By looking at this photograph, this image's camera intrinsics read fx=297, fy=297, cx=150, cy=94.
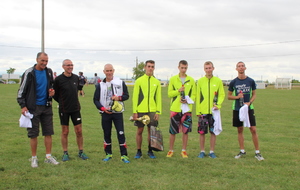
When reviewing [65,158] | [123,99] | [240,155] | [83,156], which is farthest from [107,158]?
[240,155]

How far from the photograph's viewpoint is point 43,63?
222 inches

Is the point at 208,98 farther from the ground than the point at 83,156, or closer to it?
farther from the ground

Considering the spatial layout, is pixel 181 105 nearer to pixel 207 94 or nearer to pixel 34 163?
pixel 207 94

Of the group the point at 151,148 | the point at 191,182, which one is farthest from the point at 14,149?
the point at 191,182

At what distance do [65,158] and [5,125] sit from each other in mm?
4914

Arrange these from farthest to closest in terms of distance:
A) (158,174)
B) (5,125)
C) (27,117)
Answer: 1. (5,125)
2. (27,117)
3. (158,174)

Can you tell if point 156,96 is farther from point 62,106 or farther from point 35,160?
point 35,160

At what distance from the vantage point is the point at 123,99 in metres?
6.03

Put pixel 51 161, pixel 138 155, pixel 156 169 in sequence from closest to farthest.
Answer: pixel 156 169, pixel 51 161, pixel 138 155

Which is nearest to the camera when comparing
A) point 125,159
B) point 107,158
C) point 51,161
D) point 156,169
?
point 156,169

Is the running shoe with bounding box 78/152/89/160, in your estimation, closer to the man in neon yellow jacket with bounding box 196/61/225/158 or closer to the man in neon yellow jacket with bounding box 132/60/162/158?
the man in neon yellow jacket with bounding box 132/60/162/158

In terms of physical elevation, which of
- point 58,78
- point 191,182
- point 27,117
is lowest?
point 191,182

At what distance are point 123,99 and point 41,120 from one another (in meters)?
1.65

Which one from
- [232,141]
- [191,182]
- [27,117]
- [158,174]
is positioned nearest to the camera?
[191,182]
